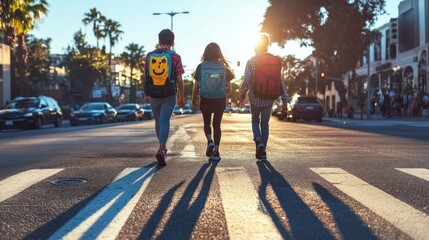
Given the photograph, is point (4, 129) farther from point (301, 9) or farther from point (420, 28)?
point (420, 28)

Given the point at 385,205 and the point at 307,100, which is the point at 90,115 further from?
the point at 385,205

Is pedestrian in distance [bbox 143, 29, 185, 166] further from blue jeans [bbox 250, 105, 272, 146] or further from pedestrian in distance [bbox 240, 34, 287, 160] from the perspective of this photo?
blue jeans [bbox 250, 105, 272, 146]

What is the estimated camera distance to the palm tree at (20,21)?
2694 centimetres

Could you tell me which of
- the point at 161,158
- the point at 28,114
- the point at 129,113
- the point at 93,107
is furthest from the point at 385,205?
the point at 129,113

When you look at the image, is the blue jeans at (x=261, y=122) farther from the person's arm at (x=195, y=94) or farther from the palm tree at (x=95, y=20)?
the palm tree at (x=95, y=20)

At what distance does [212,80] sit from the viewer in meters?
7.88

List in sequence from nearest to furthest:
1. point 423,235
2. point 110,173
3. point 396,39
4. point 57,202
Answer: point 423,235 < point 57,202 < point 110,173 < point 396,39

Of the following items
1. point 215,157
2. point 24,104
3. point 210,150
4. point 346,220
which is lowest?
point 346,220

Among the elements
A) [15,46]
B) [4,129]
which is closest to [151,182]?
[4,129]

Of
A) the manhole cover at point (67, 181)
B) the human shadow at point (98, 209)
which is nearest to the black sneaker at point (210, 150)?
the human shadow at point (98, 209)

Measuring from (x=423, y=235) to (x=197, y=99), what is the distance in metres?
5.18

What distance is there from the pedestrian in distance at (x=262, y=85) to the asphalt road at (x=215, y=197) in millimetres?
536

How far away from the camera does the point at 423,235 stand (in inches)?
139

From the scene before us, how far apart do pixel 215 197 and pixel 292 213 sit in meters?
0.88
